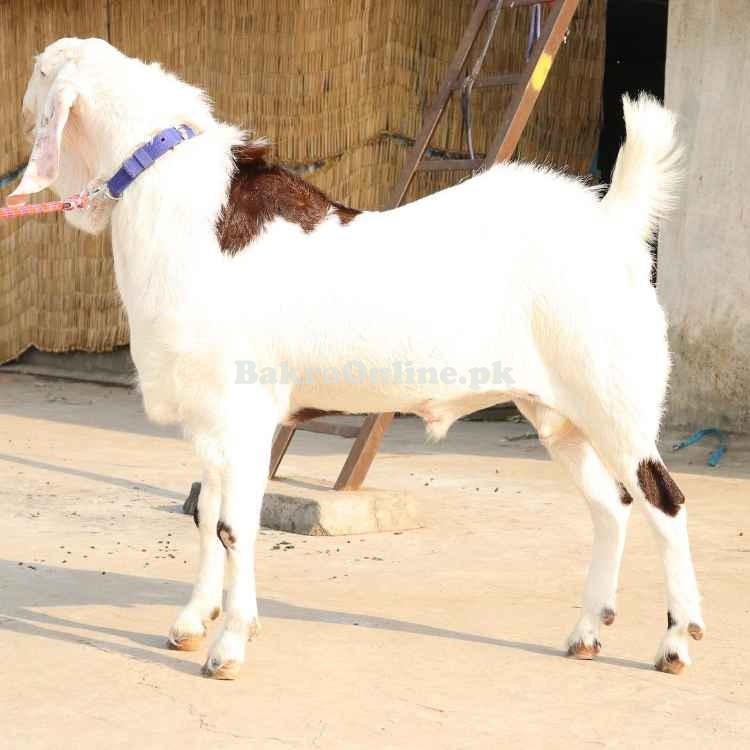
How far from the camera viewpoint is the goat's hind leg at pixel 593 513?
174 inches

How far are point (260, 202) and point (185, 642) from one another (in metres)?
1.47

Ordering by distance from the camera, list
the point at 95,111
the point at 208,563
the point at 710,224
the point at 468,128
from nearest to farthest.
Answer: the point at 95,111, the point at 208,563, the point at 468,128, the point at 710,224

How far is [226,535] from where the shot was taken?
164 inches

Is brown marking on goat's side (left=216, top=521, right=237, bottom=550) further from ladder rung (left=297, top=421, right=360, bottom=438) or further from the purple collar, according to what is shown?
ladder rung (left=297, top=421, right=360, bottom=438)

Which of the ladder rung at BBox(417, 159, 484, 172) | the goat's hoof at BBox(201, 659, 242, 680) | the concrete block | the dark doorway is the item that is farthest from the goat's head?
the dark doorway

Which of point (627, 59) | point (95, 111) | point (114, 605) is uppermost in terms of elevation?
point (95, 111)

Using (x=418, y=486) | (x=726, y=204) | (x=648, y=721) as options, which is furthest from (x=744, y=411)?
(x=648, y=721)

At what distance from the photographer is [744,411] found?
8.63 meters

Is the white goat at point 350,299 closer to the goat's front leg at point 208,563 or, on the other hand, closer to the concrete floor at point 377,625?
the goat's front leg at point 208,563

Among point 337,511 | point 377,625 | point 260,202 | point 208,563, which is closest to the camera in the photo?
point 260,202

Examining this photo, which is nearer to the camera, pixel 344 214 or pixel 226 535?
pixel 226 535

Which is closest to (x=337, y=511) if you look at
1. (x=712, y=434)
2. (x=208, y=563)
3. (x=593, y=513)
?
(x=208, y=563)

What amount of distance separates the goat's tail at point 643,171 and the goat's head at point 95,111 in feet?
4.59

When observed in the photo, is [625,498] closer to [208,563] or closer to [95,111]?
[208,563]
